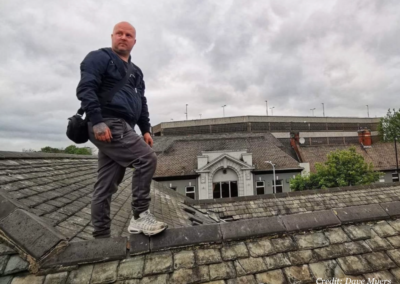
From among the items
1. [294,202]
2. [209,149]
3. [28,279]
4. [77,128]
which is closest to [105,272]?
[28,279]

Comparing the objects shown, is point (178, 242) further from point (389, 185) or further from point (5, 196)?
point (389, 185)

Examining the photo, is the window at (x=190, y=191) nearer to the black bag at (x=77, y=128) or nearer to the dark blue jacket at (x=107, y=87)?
the dark blue jacket at (x=107, y=87)

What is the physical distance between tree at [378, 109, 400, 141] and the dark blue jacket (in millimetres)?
43481

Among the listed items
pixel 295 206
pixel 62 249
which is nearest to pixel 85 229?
pixel 62 249

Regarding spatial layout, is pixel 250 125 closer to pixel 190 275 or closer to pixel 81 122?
pixel 190 275

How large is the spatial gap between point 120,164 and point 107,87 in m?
0.81

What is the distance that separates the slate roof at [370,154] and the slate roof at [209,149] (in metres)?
4.05

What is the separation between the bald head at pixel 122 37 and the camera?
101 inches

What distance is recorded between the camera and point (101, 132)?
2248 mm

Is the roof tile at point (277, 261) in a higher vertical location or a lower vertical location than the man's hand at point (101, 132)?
lower

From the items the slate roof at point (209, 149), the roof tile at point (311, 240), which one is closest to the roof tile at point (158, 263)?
the roof tile at point (311, 240)

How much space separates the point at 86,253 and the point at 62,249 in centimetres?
24

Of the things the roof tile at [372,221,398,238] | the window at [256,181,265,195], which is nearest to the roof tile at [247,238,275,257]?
the roof tile at [372,221,398,238]

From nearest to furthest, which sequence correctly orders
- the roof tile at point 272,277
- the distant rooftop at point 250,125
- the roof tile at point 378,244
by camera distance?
the roof tile at point 272,277 < the roof tile at point 378,244 < the distant rooftop at point 250,125
